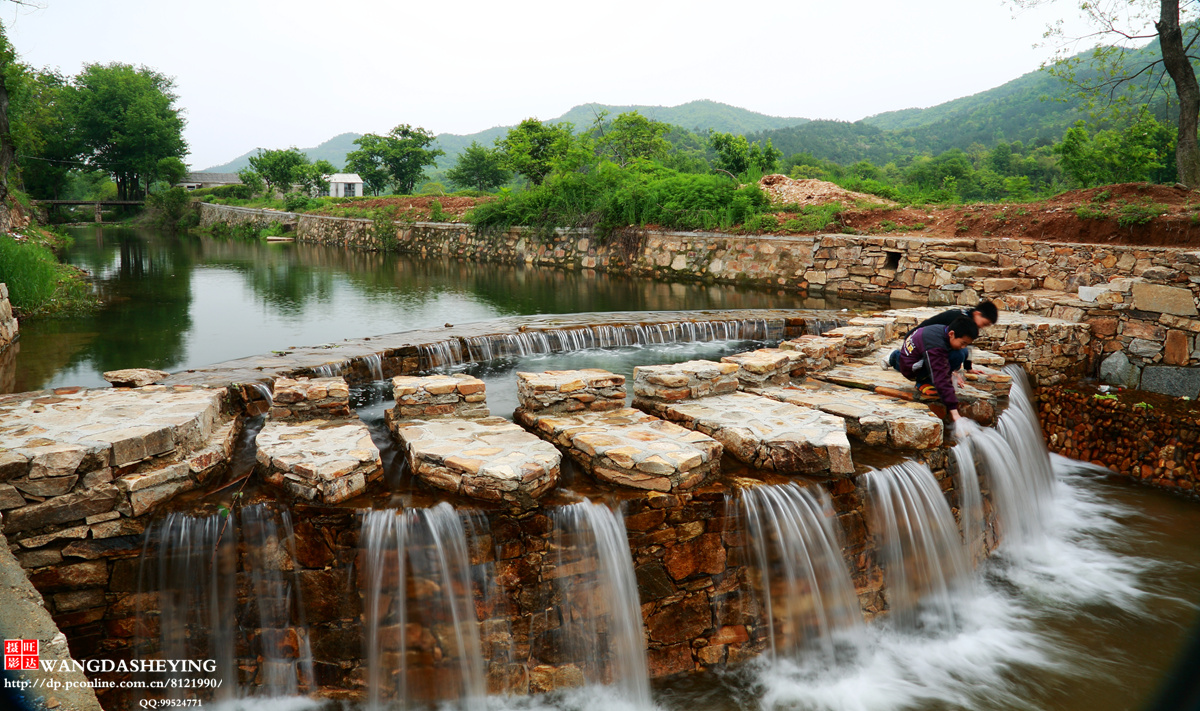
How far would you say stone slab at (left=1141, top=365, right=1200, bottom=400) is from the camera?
9.34 m

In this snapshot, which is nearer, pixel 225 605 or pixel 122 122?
pixel 225 605

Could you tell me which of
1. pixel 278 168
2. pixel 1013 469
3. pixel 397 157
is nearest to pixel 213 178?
pixel 278 168

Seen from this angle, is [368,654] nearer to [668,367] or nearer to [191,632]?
[191,632]

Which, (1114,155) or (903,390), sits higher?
(1114,155)

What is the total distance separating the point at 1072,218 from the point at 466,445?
535 inches

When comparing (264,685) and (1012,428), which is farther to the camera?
(1012,428)

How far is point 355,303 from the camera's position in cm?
1602

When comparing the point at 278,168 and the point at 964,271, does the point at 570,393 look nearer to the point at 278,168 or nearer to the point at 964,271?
the point at 964,271

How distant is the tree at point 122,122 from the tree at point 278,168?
24.5 feet

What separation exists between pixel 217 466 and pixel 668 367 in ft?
13.9

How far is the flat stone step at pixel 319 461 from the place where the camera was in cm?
486

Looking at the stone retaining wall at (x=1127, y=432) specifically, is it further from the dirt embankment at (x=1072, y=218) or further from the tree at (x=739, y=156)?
the tree at (x=739, y=156)

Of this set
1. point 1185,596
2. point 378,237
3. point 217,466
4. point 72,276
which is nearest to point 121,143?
point 378,237

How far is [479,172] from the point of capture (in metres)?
52.9
